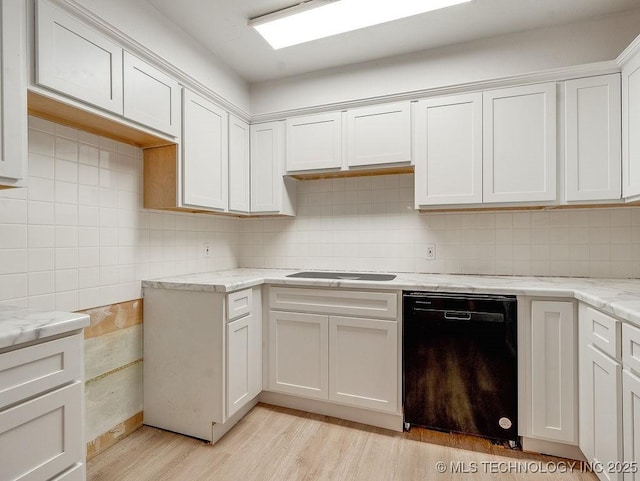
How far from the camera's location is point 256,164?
280 centimetres

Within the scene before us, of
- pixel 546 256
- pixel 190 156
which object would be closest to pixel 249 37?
pixel 190 156

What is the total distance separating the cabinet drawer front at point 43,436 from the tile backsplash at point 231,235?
26.3 inches

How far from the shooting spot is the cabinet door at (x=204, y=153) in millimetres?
2148

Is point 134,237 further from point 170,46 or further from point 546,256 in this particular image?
point 546,256

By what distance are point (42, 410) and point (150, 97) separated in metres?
1.56

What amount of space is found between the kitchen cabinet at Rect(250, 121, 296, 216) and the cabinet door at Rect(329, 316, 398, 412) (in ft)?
3.52

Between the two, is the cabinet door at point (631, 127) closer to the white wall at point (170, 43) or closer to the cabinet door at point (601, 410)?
the cabinet door at point (601, 410)

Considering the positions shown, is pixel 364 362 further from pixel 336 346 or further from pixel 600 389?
pixel 600 389

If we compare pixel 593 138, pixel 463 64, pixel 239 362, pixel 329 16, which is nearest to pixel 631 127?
pixel 593 138

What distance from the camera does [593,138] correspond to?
1997 mm

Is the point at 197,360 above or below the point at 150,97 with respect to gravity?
below

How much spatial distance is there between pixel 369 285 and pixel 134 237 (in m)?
1.49

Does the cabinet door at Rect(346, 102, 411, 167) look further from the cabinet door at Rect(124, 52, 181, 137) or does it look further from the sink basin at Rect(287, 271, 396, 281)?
the cabinet door at Rect(124, 52, 181, 137)

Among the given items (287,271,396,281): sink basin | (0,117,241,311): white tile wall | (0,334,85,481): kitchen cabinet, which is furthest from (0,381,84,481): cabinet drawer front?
(287,271,396,281): sink basin
